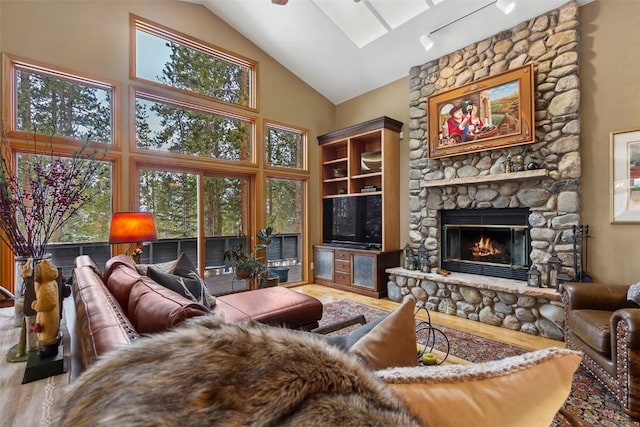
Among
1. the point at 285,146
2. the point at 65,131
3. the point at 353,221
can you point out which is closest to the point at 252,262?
the point at 353,221

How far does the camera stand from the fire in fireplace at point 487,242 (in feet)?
11.9

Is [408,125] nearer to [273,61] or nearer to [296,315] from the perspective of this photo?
[273,61]

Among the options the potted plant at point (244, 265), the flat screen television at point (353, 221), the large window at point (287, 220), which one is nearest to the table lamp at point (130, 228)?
the potted plant at point (244, 265)

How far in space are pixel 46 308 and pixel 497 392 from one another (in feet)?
6.23

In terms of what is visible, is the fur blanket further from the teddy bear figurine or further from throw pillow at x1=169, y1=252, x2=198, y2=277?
throw pillow at x1=169, y1=252, x2=198, y2=277

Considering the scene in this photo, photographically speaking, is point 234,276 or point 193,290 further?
point 234,276

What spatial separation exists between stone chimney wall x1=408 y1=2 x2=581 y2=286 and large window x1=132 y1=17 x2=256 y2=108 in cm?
301

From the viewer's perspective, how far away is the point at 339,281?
200 inches

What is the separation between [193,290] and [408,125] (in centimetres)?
399

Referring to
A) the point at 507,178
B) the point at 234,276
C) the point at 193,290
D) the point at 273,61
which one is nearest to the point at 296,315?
the point at 193,290

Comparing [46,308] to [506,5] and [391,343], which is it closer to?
[391,343]

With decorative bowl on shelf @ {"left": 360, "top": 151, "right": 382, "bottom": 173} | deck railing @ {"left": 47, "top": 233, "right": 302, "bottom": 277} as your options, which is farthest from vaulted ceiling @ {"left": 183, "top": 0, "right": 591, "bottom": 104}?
deck railing @ {"left": 47, "top": 233, "right": 302, "bottom": 277}

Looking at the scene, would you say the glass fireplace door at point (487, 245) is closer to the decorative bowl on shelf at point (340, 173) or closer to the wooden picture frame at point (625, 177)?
the wooden picture frame at point (625, 177)

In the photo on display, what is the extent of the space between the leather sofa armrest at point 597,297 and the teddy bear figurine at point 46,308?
142 inches
